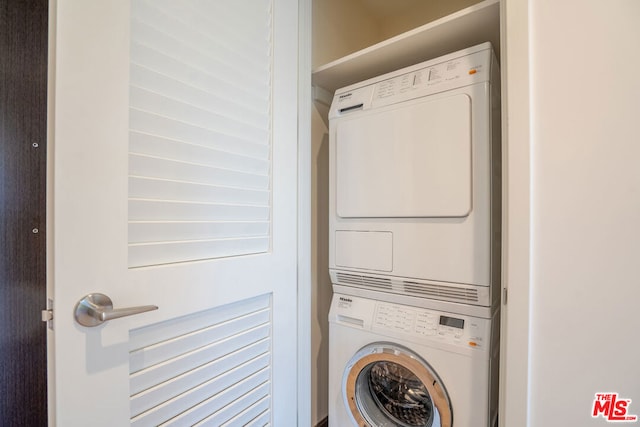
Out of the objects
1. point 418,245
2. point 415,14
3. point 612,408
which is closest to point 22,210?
point 418,245

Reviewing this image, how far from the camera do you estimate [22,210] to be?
0.79 m

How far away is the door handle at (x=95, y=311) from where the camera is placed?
1.95 feet

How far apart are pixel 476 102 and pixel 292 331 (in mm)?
1178

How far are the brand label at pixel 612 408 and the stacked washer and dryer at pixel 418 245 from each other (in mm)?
265

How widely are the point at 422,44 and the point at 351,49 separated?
0.75 m

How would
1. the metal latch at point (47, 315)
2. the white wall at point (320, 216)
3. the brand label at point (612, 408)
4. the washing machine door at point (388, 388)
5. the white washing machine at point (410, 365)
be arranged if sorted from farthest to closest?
the white wall at point (320, 216) → the washing machine door at point (388, 388) → the white washing machine at point (410, 365) → the brand label at point (612, 408) → the metal latch at point (47, 315)

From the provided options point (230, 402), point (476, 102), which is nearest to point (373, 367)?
point (230, 402)

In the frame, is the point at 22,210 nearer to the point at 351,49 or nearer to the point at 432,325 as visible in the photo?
the point at 432,325

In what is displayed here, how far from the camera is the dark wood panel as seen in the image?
0.76m

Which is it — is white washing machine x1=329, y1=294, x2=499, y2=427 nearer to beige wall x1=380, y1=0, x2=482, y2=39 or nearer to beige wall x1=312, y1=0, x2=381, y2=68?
beige wall x1=312, y1=0, x2=381, y2=68

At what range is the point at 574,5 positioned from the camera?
0.73 meters

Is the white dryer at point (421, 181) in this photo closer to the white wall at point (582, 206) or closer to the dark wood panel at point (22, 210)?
the white wall at point (582, 206)

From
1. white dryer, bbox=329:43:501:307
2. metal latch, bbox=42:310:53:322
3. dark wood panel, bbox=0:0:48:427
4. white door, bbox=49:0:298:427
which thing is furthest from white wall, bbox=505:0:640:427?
dark wood panel, bbox=0:0:48:427

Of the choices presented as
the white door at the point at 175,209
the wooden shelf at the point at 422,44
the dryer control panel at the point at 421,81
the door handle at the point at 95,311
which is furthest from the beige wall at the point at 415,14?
the door handle at the point at 95,311
